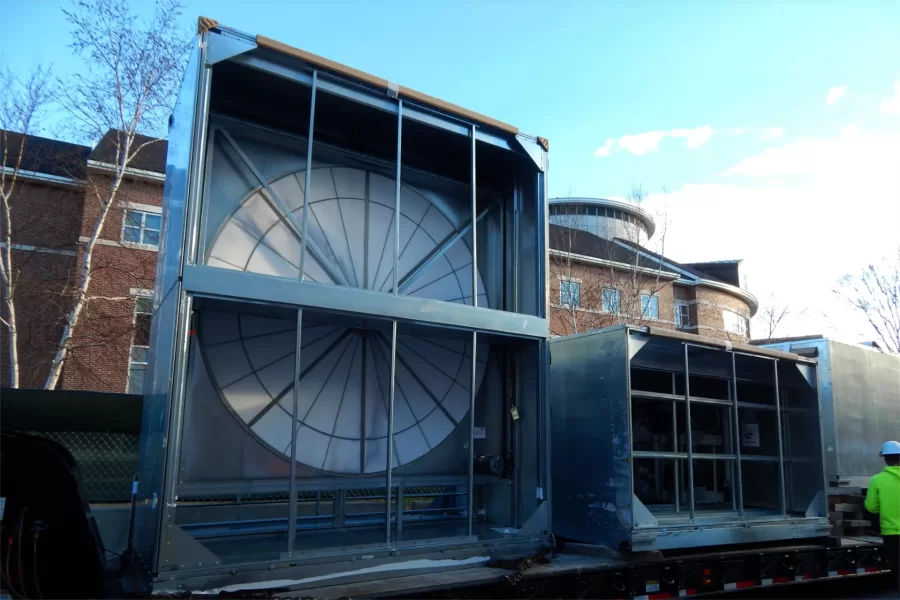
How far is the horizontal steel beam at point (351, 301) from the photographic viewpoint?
188 inches

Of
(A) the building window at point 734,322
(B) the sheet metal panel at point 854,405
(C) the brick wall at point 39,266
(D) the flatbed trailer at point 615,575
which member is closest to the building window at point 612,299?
(B) the sheet metal panel at point 854,405

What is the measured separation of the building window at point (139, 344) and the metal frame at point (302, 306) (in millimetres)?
12323

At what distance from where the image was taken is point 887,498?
6.39m

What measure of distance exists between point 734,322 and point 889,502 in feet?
101

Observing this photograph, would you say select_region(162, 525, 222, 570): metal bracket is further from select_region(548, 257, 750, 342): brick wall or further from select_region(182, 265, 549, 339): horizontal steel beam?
select_region(548, 257, 750, 342): brick wall

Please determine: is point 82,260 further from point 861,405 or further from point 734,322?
point 734,322

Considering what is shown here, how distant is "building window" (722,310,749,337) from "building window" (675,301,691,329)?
93.9 inches

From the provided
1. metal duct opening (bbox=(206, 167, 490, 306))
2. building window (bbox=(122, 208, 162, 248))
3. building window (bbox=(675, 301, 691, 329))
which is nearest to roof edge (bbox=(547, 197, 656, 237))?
building window (bbox=(675, 301, 691, 329))

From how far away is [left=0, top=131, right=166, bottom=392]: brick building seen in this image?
56.1 ft

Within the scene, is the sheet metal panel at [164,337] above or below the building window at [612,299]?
below

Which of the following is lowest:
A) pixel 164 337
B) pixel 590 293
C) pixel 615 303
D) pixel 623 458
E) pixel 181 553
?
pixel 181 553

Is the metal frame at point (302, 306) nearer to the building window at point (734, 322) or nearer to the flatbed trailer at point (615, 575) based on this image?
the flatbed trailer at point (615, 575)

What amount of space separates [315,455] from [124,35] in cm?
1516

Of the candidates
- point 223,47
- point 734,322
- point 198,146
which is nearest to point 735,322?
point 734,322
